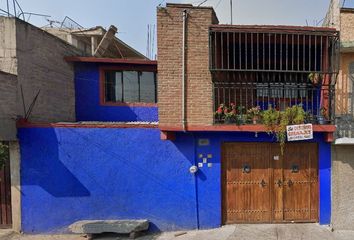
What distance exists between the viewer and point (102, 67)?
9891 mm

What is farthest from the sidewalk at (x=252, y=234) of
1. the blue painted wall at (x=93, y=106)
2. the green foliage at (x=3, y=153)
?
the blue painted wall at (x=93, y=106)

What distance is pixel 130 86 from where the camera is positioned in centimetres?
1012

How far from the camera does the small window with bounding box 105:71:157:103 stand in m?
10.0

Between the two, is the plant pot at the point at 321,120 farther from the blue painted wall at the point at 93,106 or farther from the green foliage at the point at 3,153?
the green foliage at the point at 3,153

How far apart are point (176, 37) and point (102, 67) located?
3.96 m

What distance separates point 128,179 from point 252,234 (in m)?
3.28

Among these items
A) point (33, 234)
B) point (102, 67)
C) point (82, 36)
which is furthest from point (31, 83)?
point (82, 36)

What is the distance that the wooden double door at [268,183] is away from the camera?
7215 mm

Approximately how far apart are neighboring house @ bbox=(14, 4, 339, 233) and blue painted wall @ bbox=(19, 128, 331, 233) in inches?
1.0

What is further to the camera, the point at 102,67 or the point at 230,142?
the point at 102,67

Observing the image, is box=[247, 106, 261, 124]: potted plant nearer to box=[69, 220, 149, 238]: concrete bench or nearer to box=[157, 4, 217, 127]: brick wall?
box=[157, 4, 217, 127]: brick wall

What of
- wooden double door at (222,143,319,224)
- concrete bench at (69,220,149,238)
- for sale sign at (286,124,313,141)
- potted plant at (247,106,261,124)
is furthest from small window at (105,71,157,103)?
for sale sign at (286,124,313,141)

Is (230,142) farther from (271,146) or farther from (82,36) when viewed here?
(82,36)

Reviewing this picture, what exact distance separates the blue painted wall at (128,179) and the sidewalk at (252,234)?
242mm
